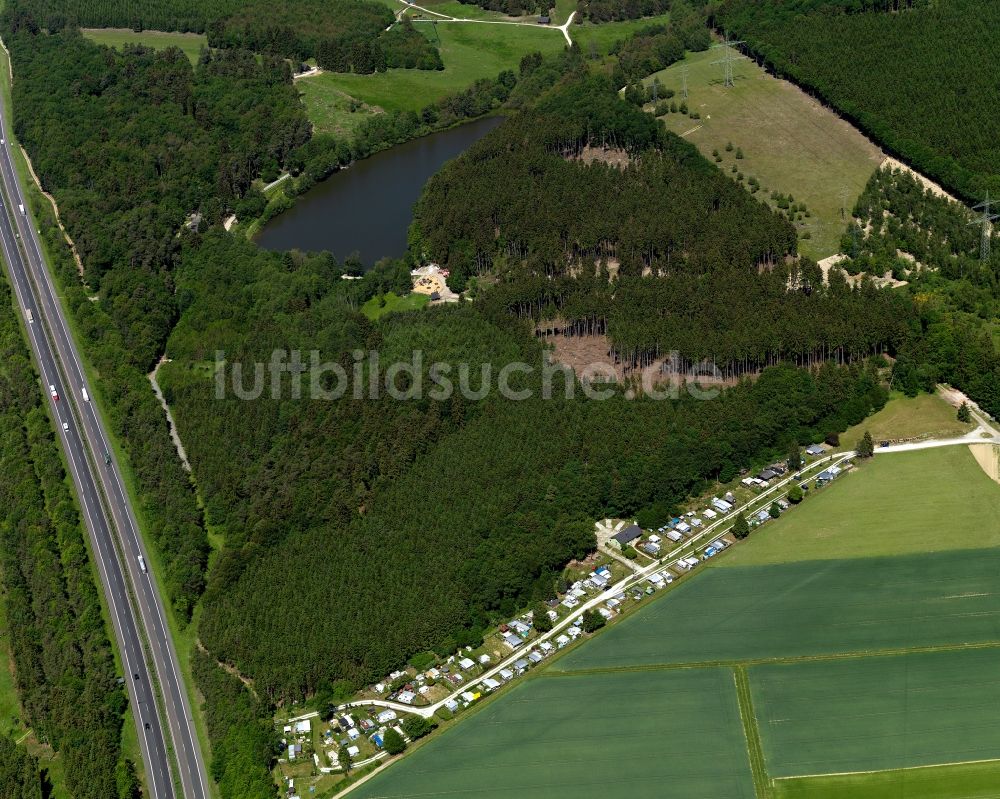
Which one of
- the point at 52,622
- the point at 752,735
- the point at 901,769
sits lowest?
the point at 52,622

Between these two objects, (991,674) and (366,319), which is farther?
(366,319)

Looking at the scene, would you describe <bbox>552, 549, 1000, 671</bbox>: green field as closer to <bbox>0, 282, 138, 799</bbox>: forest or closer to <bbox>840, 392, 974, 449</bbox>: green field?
<bbox>840, 392, 974, 449</bbox>: green field

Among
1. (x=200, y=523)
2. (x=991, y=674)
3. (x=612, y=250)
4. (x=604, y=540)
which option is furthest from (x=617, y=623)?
(x=612, y=250)

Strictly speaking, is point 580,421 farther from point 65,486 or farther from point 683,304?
point 65,486

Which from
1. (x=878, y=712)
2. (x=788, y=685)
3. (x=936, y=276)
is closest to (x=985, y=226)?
(x=936, y=276)

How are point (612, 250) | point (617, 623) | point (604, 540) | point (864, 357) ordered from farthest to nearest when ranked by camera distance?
point (612, 250), point (864, 357), point (604, 540), point (617, 623)

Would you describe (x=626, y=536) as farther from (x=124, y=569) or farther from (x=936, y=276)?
(x=936, y=276)

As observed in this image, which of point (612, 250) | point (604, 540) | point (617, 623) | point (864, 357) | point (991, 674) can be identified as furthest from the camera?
point (612, 250)

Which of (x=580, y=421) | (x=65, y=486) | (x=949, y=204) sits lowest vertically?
→ (x=65, y=486)
